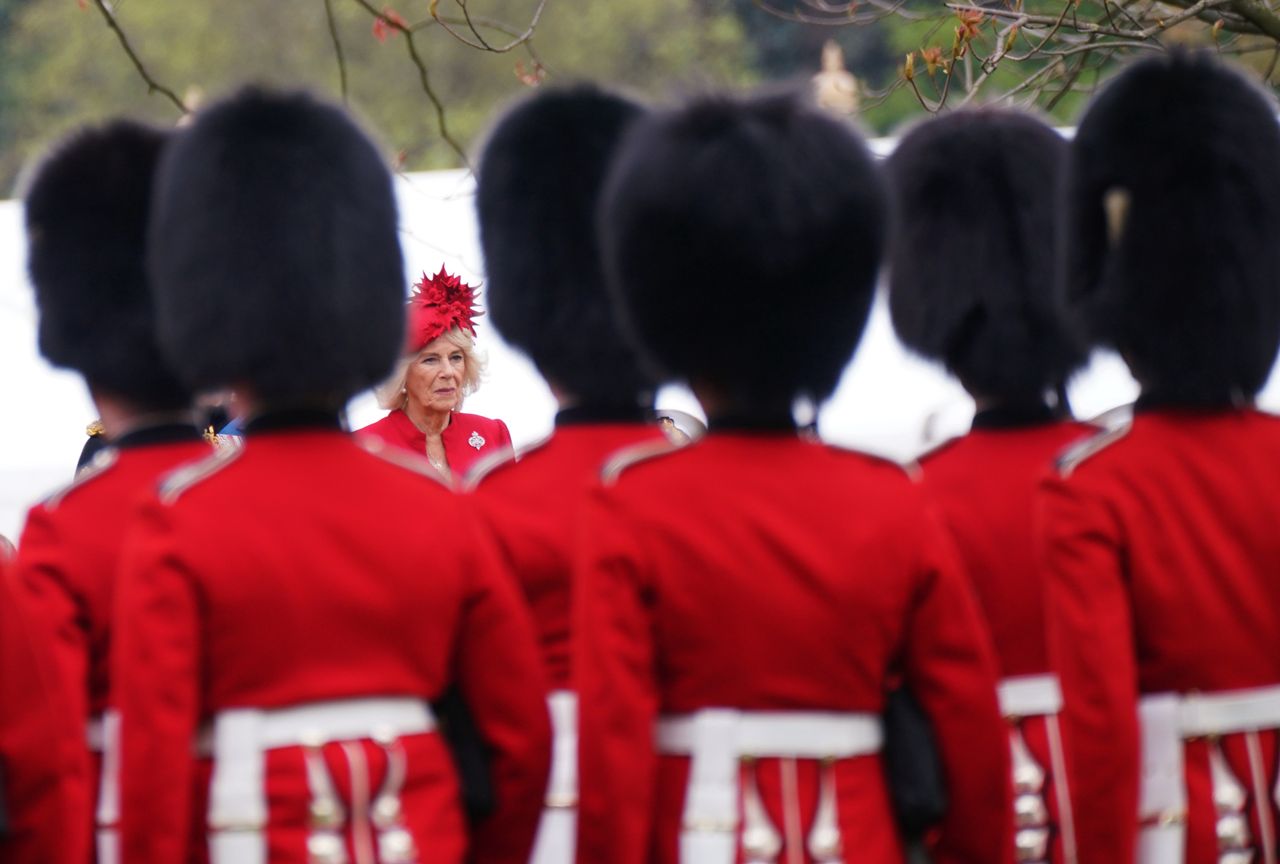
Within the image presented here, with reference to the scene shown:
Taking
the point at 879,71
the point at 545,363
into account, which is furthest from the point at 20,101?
the point at 545,363

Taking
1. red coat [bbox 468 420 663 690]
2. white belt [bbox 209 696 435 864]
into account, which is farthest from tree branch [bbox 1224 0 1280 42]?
white belt [bbox 209 696 435 864]

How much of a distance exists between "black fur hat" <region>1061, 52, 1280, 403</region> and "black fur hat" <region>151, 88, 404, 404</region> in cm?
114

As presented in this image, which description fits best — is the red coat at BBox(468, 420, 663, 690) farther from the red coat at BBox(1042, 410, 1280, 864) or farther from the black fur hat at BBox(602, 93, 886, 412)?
the red coat at BBox(1042, 410, 1280, 864)

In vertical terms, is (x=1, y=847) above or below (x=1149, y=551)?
below

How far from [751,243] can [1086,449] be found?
2.05 ft

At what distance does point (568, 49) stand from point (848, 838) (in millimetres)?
25977

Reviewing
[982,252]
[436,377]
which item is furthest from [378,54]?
[982,252]

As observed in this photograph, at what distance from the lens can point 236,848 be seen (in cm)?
270

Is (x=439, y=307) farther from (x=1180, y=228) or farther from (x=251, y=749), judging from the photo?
(x=251, y=749)

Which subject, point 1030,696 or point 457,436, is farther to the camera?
point 457,436

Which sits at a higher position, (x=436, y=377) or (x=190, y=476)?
(x=436, y=377)

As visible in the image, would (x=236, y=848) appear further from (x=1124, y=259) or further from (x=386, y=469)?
(x=1124, y=259)

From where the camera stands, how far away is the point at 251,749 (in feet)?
8.92

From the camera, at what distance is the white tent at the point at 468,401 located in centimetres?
800
